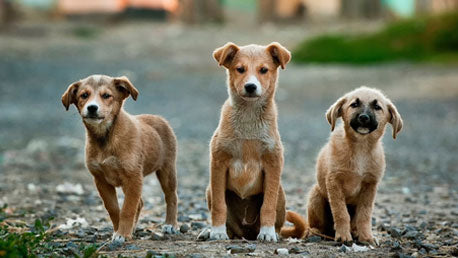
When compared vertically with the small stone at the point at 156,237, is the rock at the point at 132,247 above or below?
above

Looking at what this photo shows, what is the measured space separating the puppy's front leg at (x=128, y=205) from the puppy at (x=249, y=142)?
0.61 meters

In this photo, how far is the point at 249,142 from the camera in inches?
241

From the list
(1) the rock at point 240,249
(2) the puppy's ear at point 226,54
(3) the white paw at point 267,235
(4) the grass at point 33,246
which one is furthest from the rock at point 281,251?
(2) the puppy's ear at point 226,54

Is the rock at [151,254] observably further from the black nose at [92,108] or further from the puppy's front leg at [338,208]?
the puppy's front leg at [338,208]

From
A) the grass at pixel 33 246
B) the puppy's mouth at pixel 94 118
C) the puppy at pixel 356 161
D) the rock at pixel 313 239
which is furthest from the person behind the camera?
the rock at pixel 313 239

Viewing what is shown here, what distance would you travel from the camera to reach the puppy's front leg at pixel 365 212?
6.21 metres

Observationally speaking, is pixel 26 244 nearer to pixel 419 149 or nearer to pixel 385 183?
pixel 385 183

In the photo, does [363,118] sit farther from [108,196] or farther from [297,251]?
[108,196]

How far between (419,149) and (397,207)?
5031 mm

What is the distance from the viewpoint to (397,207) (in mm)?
8297

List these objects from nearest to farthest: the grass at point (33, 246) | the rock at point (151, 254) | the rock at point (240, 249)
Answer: the grass at point (33, 246), the rock at point (151, 254), the rock at point (240, 249)

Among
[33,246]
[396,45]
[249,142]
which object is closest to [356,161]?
[249,142]

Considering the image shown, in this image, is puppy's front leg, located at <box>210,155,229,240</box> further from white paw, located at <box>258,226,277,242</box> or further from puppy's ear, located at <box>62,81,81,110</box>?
puppy's ear, located at <box>62,81,81,110</box>

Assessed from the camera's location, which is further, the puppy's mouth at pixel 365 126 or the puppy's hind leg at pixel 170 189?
the puppy's hind leg at pixel 170 189
